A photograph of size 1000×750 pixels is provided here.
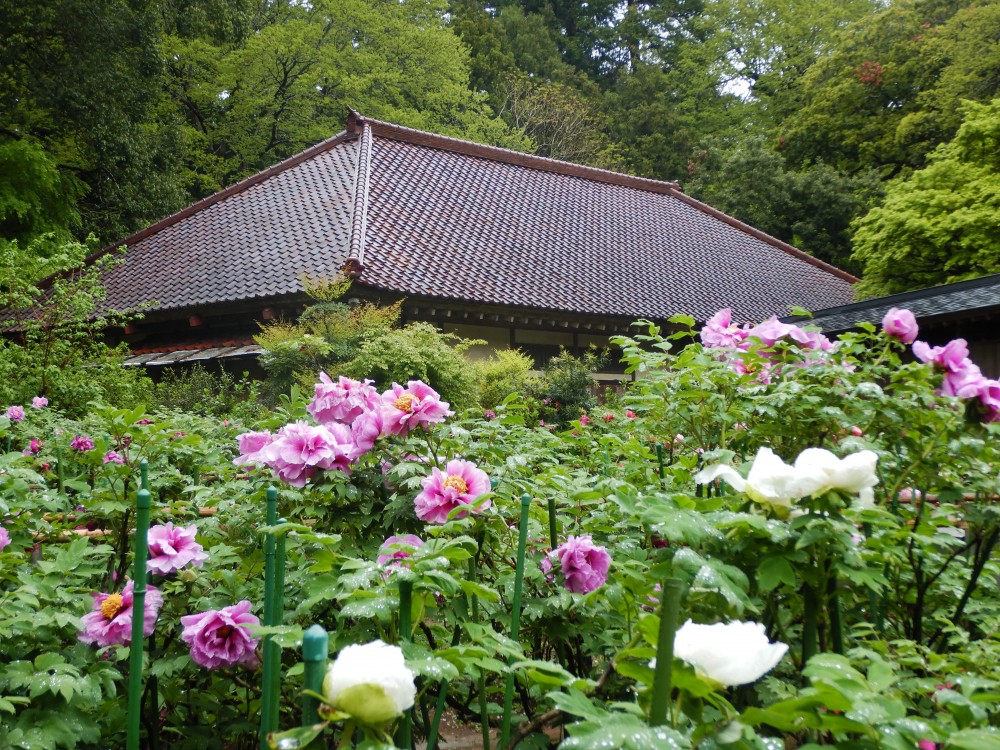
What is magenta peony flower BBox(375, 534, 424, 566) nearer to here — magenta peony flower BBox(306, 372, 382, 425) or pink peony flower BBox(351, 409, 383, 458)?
pink peony flower BBox(351, 409, 383, 458)

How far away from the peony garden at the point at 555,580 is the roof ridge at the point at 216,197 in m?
13.6

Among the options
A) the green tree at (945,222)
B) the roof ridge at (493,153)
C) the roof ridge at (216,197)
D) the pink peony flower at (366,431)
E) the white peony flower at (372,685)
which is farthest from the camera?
the roof ridge at (493,153)

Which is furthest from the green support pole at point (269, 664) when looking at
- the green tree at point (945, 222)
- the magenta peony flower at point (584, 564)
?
the green tree at point (945, 222)

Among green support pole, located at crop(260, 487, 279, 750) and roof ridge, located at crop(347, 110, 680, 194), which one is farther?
roof ridge, located at crop(347, 110, 680, 194)

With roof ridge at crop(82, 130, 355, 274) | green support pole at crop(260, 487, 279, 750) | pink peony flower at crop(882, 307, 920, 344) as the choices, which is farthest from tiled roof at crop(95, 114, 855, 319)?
green support pole at crop(260, 487, 279, 750)

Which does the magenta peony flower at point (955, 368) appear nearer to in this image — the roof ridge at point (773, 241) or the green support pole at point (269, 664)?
the green support pole at point (269, 664)

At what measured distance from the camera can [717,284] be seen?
15445 mm

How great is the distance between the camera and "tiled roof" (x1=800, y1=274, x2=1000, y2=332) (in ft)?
24.2

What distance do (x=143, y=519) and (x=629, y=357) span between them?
118 centimetres

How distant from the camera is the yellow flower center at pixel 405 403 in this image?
140cm

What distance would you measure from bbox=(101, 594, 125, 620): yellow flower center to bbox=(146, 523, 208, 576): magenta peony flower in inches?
2.9

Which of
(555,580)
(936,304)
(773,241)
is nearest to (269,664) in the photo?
(555,580)

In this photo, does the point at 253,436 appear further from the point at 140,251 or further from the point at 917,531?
the point at 140,251

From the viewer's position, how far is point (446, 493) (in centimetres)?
124
